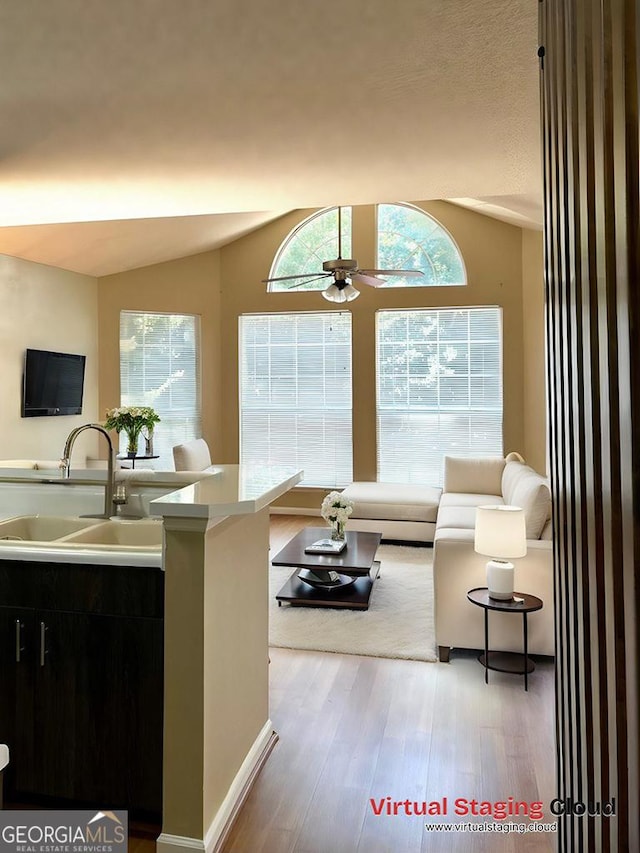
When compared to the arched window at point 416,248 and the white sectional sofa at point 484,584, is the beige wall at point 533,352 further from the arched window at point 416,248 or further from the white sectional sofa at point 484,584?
the white sectional sofa at point 484,584

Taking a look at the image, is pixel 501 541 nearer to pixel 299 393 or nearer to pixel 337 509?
pixel 337 509

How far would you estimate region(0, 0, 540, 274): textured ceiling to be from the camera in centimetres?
163

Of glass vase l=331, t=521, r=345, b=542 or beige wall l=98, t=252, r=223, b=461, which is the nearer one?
glass vase l=331, t=521, r=345, b=542

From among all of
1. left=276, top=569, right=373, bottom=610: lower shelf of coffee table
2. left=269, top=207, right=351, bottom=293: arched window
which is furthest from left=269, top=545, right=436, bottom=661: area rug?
left=269, top=207, right=351, bottom=293: arched window

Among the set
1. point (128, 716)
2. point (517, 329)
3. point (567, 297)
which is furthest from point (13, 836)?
point (517, 329)

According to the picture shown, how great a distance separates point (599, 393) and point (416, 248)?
6905 millimetres

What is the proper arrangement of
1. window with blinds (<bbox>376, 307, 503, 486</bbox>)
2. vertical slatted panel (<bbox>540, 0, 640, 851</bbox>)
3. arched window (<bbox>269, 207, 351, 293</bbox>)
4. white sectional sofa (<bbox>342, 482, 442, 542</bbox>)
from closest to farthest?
1. vertical slatted panel (<bbox>540, 0, 640, 851</bbox>)
2. white sectional sofa (<bbox>342, 482, 442, 542</bbox>)
3. window with blinds (<bbox>376, 307, 503, 486</bbox>)
4. arched window (<bbox>269, 207, 351, 293</bbox>)

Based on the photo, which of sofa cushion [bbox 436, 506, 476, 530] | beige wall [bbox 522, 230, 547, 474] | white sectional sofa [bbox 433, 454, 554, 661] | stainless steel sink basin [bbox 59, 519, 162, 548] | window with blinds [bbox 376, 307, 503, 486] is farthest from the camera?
window with blinds [bbox 376, 307, 503, 486]

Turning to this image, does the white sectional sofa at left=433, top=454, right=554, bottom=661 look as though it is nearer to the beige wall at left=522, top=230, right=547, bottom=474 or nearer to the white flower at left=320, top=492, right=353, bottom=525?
the white flower at left=320, top=492, right=353, bottom=525

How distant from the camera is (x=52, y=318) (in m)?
6.29

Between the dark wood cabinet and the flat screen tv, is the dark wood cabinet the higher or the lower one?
the lower one

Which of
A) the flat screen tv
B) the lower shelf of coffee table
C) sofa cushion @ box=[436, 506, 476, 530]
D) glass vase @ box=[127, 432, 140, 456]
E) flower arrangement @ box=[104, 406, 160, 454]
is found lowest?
the lower shelf of coffee table

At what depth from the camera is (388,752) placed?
243 cm

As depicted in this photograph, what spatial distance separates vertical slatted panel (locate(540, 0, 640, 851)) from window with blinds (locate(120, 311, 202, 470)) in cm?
670
